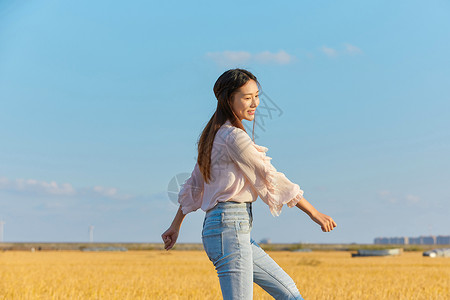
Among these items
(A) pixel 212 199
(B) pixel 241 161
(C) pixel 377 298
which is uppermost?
(B) pixel 241 161

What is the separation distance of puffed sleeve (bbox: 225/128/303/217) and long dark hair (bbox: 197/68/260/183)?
14 centimetres

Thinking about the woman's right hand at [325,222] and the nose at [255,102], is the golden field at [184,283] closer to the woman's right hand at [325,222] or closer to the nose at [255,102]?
the nose at [255,102]

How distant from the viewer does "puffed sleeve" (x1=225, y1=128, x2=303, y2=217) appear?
3260 mm

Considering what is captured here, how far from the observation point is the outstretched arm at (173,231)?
368 centimetres

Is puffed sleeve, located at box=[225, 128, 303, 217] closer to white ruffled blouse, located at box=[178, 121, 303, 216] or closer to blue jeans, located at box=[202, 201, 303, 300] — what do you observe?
white ruffled blouse, located at box=[178, 121, 303, 216]

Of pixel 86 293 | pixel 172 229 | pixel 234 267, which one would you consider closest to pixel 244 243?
pixel 234 267

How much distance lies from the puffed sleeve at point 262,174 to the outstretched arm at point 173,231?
0.63 m

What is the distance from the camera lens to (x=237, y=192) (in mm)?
3250

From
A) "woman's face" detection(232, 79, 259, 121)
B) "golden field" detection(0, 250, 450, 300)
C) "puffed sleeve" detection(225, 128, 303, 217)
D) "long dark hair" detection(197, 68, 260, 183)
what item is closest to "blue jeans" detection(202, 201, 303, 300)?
"puffed sleeve" detection(225, 128, 303, 217)

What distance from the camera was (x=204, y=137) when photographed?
3473 mm

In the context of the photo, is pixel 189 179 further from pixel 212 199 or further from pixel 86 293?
pixel 86 293

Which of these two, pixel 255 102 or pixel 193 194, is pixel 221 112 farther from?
pixel 193 194

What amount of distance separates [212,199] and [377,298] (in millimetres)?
7339

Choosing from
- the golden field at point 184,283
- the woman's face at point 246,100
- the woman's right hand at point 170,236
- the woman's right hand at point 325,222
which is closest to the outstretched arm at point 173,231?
the woman's right hand at point 170,236
